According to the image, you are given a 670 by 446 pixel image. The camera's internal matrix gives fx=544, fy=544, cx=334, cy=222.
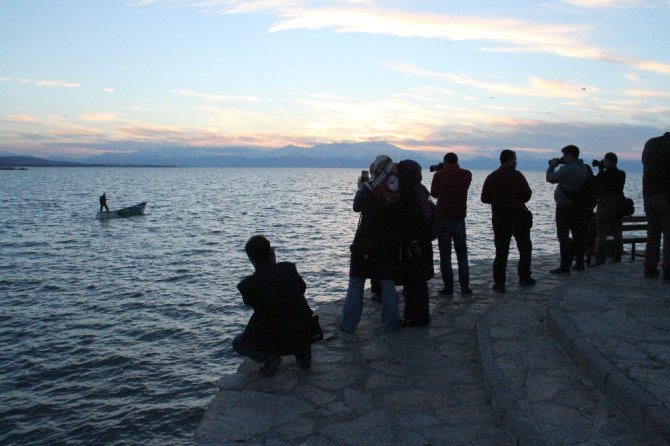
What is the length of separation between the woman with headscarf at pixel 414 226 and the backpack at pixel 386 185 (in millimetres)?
338

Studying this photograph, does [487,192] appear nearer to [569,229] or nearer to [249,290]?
[569,229]

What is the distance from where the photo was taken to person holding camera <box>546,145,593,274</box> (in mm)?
9047

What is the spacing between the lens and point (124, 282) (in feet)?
56.1

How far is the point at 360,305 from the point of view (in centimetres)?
664

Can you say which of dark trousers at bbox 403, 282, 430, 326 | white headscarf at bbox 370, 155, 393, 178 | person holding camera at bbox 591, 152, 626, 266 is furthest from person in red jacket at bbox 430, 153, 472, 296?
person holding camera at bbox 591, 152, 626, 266

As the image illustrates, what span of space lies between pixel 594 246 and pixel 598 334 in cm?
686

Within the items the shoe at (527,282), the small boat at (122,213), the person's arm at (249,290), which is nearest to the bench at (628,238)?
the shoe at (527,282)

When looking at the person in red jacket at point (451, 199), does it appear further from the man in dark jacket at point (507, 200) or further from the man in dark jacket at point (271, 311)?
the man in dark jacket at point (271, 311)

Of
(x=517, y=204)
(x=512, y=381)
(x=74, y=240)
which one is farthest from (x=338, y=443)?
(x=74, y=240)

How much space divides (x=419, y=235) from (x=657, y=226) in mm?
3949

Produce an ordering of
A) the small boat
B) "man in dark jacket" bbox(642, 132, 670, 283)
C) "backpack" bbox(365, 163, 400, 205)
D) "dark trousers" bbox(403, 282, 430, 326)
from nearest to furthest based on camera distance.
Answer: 1. "backpack" bbox(365, 163, 400, 205)
2. "dark trousers" bbox(403, 282, 430, 326)
3. "man in dark jacket" bbox(642, 132, 670, 283)
4. the small boat

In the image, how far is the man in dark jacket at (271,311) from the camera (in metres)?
5.45

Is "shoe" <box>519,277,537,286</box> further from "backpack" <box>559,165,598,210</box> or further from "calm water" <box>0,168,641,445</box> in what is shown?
"calm water" <box>0,168,641,445</box>

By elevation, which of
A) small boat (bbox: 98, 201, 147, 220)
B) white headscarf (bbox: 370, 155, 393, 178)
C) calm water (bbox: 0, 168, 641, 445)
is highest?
white headscarf (bbox: 370, 155, 393, 178)
